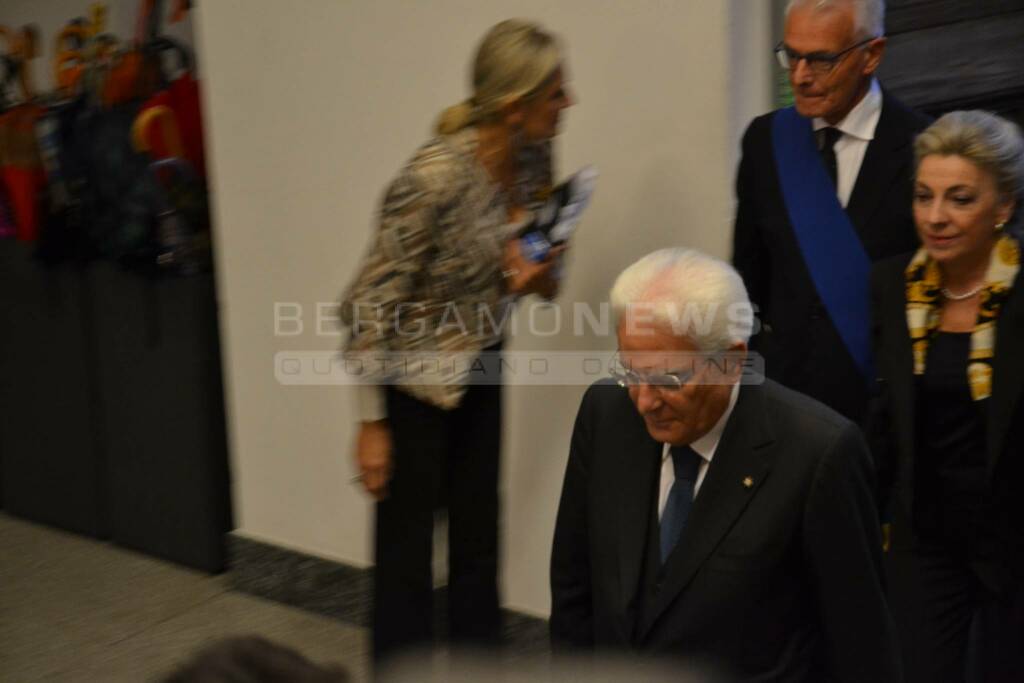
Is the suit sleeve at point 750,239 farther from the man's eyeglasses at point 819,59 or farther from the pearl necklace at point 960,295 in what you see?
the pearl necklace at point 960,295

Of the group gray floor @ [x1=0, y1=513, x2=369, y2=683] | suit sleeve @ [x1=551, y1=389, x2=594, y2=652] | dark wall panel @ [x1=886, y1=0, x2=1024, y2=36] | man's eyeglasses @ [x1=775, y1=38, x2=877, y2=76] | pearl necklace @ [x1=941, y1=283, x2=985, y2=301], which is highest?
dark wall panel @ [x1=886, y1=0, x2=1024, y2=36]

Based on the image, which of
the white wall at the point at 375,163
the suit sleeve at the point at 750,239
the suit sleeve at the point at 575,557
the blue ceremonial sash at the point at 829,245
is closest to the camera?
the suit sleeve at the point at 575,557

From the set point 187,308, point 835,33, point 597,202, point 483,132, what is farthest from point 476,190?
point 187,308

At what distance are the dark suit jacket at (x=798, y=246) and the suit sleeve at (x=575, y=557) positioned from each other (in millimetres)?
568

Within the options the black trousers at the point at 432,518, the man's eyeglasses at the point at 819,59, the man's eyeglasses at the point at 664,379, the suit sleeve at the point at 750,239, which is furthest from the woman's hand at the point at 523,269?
the man's eyeglasses at the point at 664,379

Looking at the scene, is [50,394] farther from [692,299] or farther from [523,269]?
[692,299]

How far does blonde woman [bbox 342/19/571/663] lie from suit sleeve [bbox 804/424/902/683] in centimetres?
90

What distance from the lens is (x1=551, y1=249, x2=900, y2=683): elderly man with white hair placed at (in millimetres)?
1764

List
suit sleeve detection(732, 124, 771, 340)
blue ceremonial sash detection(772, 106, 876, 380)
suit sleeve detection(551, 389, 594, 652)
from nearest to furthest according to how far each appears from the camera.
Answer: suit sleeve detection(551, 389, 594, 652)
blue ceremonial sash detection(772, 106, 876, 380)
suit sleeve detection(732, 124, 771, 340)

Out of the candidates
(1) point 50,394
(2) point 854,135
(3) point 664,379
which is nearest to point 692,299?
(3) point 664,379

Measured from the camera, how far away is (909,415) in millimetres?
2172

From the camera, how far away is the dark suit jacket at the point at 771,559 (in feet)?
5.80

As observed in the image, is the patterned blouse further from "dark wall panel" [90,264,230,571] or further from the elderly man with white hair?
"dark wall panel" [90,264,230,571]

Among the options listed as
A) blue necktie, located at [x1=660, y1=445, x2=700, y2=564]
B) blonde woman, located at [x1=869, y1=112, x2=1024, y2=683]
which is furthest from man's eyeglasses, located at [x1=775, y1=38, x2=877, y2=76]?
blue necktie, located at [x1=660, y1=445, x2=700, y2=564]
